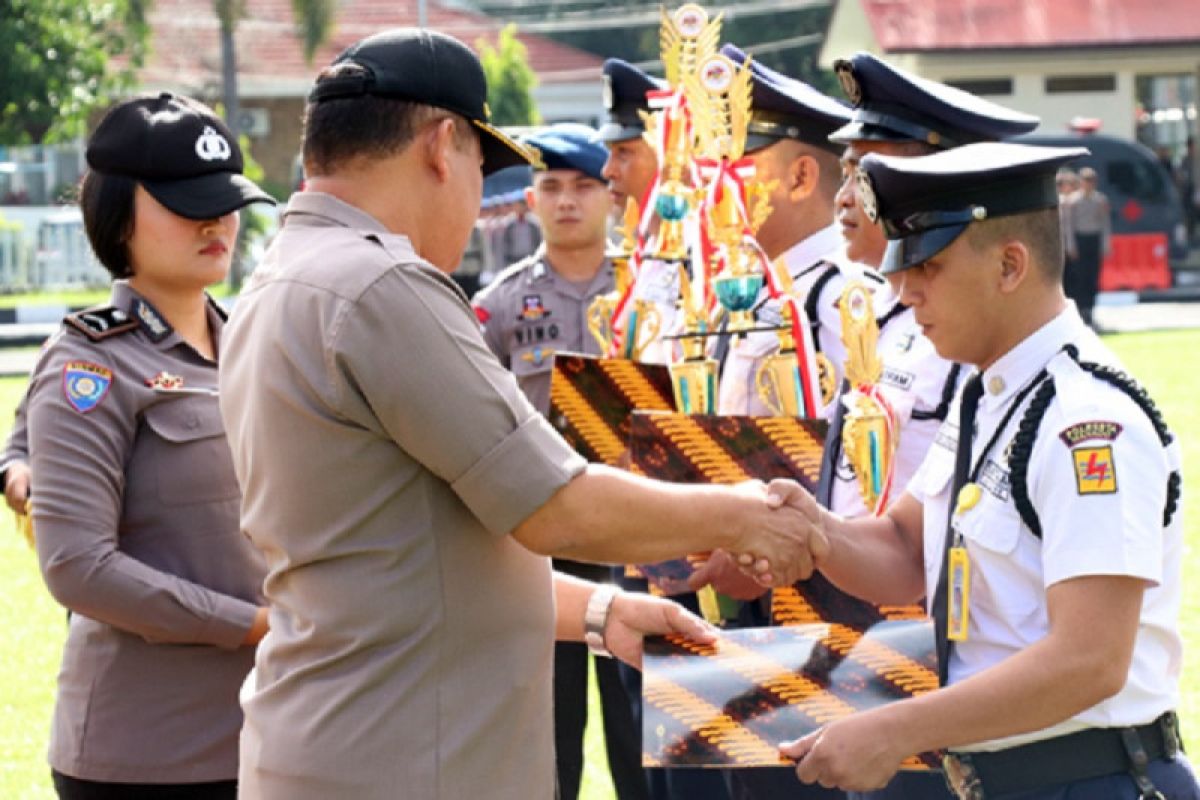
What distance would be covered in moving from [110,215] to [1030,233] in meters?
1.87

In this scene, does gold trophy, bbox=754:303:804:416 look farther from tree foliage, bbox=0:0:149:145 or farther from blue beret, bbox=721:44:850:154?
tree foliage, bbox=0:0:149:145

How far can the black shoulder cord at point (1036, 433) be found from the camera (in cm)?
288

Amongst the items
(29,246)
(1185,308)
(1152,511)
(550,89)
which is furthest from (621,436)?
(550,89)

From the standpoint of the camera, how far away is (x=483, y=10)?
193 ft

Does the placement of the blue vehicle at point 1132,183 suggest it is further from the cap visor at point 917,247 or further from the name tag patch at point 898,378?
the cap visor at point 917,247

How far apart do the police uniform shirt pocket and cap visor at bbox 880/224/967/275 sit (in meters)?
1.41

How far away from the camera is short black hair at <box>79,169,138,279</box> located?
12.6ft

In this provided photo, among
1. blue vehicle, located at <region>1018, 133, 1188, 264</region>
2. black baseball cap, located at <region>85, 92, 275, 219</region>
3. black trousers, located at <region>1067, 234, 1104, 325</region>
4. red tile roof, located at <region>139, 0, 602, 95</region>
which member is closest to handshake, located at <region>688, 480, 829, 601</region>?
black baseball cap, located at <region>85, 92, 275, 219</region>

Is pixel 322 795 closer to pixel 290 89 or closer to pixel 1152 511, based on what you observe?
pixel 1152 511

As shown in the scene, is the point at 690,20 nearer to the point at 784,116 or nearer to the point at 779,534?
the point at 784,116

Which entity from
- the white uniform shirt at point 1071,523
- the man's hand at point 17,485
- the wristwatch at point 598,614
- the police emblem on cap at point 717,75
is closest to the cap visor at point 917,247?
the white uniform shirt at point 1071,523

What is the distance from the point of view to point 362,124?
2.95 m

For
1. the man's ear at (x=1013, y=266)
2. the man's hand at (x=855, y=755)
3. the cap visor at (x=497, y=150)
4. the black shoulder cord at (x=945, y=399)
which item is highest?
the cap visor at (x=497, y=150)

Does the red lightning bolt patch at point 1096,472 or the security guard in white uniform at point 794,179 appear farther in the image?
the security guard in white uniform at point 794,179
